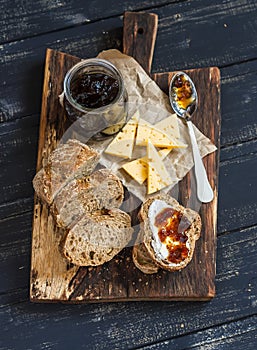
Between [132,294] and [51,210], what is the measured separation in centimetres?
35

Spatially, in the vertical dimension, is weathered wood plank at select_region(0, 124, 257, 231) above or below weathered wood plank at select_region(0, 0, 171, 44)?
below

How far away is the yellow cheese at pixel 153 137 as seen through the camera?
2.13 meters

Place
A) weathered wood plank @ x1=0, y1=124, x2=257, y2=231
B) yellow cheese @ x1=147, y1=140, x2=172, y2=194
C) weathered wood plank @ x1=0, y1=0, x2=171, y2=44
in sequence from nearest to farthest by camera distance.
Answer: yellow cheese @ x1=147, y1=140, x2=172, y2=194 → weathered wood plank @ x1=0, y1=124, x2=257, y2=231 → weathered wood plank @ x1=0, y1=0, x2=171, y2=44

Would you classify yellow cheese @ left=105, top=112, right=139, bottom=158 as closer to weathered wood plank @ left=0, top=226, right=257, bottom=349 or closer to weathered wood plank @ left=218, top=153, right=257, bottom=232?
weathered wood plank @ left=218, top=153, right=257, bottom=232

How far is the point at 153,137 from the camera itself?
2.14 m

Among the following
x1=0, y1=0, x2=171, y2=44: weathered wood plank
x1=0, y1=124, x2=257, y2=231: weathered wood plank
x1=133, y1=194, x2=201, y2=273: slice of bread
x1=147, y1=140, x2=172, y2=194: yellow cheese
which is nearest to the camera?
x1=133, y1=194, x2=201, y2=273: slice of bread

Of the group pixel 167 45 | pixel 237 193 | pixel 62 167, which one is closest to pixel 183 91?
pixel 167 45

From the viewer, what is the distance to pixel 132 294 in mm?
2043

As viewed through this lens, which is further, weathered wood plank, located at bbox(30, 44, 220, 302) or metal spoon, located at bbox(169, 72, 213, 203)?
metal spoon, located at bbox(169, 72, 213, 203)

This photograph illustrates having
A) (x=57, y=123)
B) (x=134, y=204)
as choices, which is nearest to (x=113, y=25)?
(x=57, y=123)

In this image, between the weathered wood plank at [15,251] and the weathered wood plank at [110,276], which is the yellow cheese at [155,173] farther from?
the weathered wood plank at [15,251]

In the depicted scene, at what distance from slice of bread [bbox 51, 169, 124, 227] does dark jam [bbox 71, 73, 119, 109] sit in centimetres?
21

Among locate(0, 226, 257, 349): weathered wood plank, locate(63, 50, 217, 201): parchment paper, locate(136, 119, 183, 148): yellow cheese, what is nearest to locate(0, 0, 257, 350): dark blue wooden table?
locate(0, 226, 257, 349): weathered wood plank

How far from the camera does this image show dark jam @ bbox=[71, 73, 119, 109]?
2.04 meters
